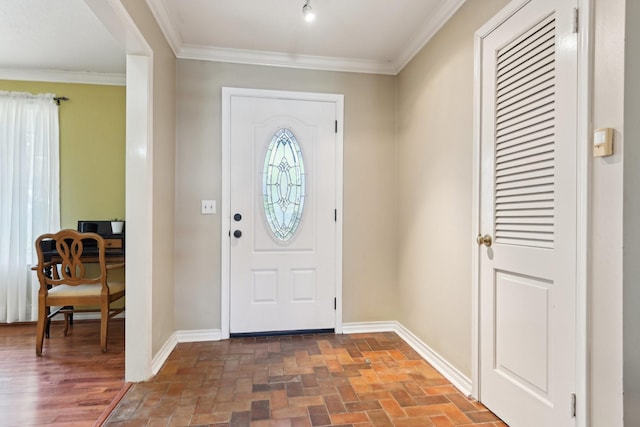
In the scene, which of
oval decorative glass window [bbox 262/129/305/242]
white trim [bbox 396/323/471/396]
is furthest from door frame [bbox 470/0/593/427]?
oval decorative glass window [bbox 262/129/305/242]

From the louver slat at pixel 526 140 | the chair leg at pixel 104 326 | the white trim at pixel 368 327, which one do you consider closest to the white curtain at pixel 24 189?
the chair leg at pixel 104 326

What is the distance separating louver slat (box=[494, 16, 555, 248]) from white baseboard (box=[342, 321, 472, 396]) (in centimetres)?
92

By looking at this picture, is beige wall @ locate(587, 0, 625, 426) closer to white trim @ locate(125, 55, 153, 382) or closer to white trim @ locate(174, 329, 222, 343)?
white trim @ locate(125, 55, 153, 382)

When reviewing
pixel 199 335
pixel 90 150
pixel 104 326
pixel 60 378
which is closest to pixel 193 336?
pixel 199 335

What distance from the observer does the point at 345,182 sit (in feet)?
9.83

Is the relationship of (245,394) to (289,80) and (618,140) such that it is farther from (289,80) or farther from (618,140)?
(289,80)

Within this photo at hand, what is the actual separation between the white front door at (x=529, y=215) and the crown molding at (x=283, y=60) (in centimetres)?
127

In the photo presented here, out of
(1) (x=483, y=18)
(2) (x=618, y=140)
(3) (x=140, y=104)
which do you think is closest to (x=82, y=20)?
(3) (x=140, y=104)

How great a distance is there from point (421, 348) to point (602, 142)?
1.87m

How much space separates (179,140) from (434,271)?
7.36ft

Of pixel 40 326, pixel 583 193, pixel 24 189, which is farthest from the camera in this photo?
pixel 24 189

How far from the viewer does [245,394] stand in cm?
195

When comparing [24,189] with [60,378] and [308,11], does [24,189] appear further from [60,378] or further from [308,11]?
[308,11]

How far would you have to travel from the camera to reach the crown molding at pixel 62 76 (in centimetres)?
323
